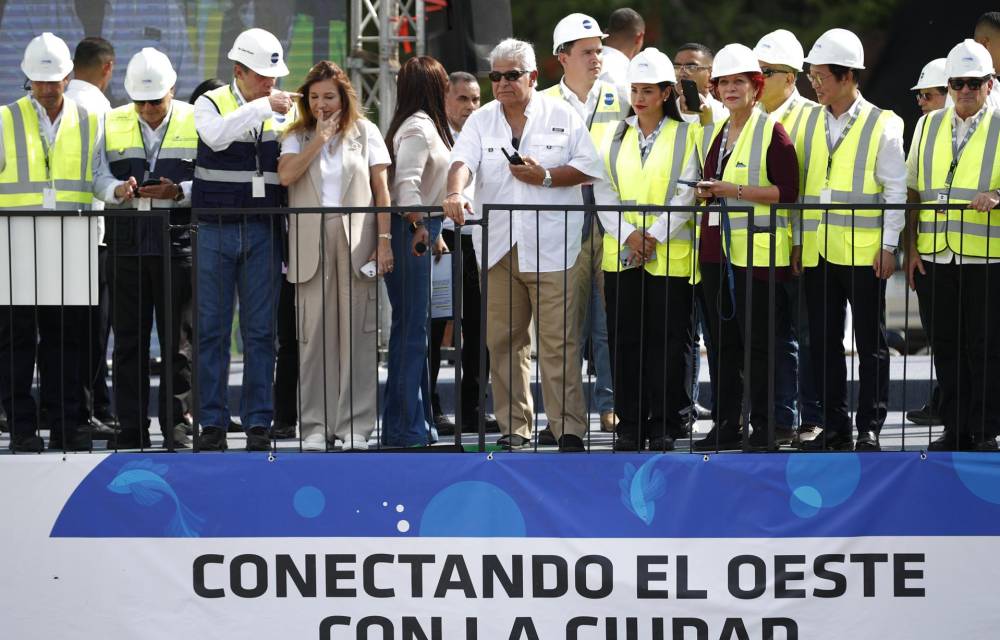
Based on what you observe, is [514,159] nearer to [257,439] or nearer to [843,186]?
[843,186]

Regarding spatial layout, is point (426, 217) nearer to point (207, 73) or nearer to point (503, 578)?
point (503, 578)

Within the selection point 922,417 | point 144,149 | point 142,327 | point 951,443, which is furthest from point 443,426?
point 951,443

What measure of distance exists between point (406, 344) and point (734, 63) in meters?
1.95

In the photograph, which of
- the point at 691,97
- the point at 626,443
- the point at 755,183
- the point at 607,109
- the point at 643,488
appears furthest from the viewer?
the point at 607,109

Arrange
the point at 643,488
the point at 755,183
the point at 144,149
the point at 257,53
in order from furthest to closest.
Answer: the point at 144,149 → the point at 257,53 → the point at 755,183 → the point at 643,488

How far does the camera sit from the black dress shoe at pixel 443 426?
27.5 feet

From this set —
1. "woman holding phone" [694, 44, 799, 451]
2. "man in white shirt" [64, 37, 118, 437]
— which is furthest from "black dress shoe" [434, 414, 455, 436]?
"man in white shirt" [64, 37, 118, 437]

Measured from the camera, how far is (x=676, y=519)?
672 cm

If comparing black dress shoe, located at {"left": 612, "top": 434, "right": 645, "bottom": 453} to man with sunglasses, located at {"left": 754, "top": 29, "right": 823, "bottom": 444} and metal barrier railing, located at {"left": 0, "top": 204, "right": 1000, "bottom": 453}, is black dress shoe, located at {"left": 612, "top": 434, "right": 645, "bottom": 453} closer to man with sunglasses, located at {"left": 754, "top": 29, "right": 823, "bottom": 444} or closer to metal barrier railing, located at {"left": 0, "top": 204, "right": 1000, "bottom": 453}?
metal barrier railing, located at {"left": 0, "top": 204, "right": 1000, "bottom": 453}

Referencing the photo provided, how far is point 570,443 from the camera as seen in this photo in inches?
282

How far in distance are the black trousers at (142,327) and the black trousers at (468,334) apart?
1.30 m

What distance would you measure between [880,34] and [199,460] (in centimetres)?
1642

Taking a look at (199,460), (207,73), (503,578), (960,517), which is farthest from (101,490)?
(207,73)

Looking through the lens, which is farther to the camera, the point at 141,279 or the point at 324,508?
the point at 141,279
